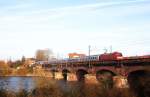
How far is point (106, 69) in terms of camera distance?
72.9m

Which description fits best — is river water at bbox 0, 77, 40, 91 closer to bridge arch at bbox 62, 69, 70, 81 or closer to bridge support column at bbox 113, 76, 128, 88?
bridge support column at bbox 113, 76, 128, 88

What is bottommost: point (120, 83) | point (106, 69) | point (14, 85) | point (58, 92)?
point (14, 85)

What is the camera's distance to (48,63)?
113375 mm

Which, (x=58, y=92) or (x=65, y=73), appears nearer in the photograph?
(x=58, y=92)

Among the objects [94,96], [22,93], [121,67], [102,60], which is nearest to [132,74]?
[121,67]

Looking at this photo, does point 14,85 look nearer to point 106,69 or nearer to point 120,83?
point 120,83

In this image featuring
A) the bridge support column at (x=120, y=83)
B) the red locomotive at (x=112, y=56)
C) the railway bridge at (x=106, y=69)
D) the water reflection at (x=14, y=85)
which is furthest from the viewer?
the red locomotive at (x=112, y=56)

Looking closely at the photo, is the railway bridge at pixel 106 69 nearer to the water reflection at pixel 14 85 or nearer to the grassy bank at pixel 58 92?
the water reflection at pixel 14 85

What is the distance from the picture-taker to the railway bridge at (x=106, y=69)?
58.8 meters

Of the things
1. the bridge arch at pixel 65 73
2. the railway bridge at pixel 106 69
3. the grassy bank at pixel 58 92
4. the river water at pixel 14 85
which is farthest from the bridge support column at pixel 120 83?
the bridge arch at pixel 65 73

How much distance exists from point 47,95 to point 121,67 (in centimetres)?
4167

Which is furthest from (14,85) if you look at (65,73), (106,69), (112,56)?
(65,73)

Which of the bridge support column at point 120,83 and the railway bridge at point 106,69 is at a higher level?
the railway bridge at point 106,69

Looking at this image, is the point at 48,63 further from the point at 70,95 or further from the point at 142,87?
the point at 70,95
